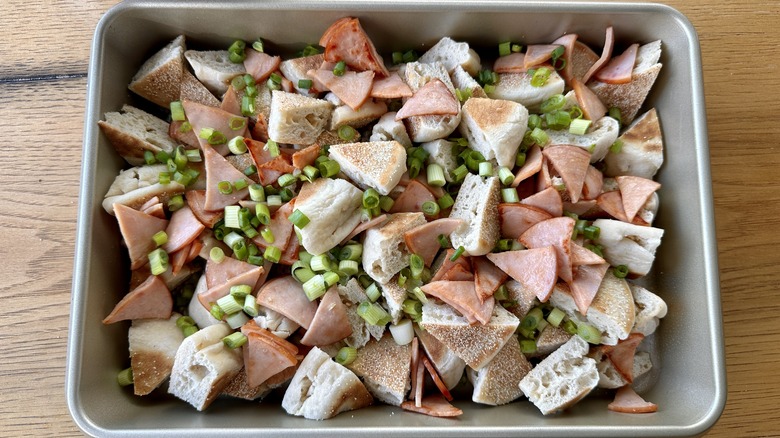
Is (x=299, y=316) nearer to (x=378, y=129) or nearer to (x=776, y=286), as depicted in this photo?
(x=378, y=129)

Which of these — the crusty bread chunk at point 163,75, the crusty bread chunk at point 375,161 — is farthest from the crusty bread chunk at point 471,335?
the crusty bread chunk at point 163,75

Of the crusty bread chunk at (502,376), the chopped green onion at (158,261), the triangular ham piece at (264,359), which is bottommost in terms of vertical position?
the crusty bread chunk at (502,376)

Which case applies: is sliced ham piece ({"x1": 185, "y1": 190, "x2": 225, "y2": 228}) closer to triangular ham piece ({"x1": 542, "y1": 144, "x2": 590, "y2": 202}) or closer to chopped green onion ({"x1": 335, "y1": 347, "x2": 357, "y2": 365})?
chopped green onion ({"x1": 335, "y1": 347, "x2": 357, "y2": 365})

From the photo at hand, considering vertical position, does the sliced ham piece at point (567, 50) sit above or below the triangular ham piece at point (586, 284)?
above

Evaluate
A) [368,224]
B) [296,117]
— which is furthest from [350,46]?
[368,224]

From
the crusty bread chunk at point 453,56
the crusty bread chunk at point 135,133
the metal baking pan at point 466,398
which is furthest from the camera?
the crusty bread chunk at point 453,56

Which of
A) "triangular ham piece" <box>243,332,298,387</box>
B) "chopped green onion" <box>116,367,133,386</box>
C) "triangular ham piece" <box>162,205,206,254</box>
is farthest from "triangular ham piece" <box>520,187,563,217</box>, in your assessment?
"chopped green onion" <box>116,367,133,386</box>

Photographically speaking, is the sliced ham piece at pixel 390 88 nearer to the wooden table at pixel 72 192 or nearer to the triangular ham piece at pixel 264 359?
the triangular ham piece at pixel 264 359

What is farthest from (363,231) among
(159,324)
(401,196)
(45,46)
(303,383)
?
(45,46)
